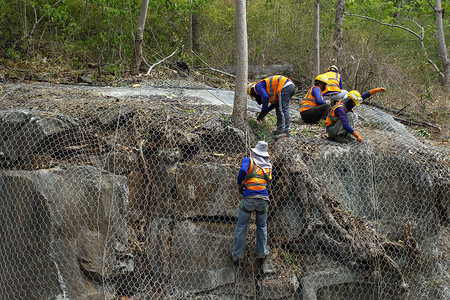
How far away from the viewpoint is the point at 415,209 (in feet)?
17.5

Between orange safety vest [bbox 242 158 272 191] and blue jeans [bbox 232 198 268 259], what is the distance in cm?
14

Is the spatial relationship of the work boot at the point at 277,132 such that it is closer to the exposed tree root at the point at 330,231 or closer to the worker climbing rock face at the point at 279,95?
the worker climbing rock face at the point at 279,95

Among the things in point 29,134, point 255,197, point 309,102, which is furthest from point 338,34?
point 29,134

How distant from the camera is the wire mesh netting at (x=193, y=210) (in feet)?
14.8

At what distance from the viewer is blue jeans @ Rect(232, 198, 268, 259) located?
4.38 m

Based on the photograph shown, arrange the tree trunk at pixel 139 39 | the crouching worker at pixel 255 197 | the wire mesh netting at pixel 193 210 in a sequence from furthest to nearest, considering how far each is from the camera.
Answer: the tree trunk at pixel 139 39
the wire mesh netting at pixel 193 210
the crouching worker at pixel 255 197

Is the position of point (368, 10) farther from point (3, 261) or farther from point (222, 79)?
point (3, 261)

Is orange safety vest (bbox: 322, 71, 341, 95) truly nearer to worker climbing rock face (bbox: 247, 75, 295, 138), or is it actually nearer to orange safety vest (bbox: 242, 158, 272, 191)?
worker climbing rock face (bbox: 247, 75, 295, 138)

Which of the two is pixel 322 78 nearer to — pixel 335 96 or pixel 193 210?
pixel 335 96

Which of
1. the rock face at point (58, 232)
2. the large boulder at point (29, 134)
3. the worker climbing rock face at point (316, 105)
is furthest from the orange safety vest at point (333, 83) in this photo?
the large boulder at point (29, 134)

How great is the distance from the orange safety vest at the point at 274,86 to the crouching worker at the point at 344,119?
2.71 ft

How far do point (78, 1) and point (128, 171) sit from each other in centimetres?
631

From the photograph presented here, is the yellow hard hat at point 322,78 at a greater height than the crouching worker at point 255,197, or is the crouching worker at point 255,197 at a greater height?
the yellow hard hat at point 322,78

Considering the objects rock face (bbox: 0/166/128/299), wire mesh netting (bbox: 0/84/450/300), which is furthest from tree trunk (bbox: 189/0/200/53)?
rock face (bbox: 0/166/128/299)
